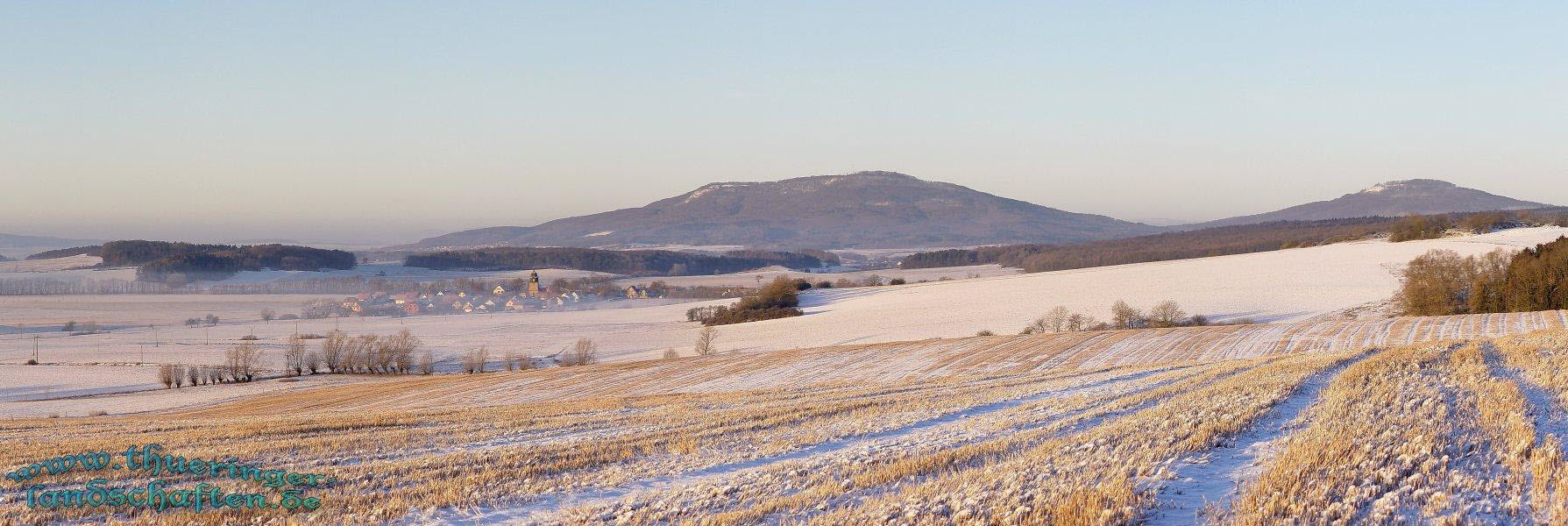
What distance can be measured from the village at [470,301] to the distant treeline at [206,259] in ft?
117

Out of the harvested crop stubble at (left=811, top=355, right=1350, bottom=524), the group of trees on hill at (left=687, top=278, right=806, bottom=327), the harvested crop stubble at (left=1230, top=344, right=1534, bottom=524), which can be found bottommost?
the group of trees on hill at (left=687, top=278, right=806, bottom=327)

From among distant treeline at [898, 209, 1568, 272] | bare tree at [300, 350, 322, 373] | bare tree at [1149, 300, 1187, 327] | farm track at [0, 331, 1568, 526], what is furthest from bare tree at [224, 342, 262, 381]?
distant treeline at [898, 209, 1568, 272]

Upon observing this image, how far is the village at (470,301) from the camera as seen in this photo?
12350 centimetres

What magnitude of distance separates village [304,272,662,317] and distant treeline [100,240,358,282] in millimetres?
35784

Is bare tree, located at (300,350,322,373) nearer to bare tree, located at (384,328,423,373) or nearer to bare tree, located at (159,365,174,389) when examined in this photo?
bare tree, located at (384,328,423,373)

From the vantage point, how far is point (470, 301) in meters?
134

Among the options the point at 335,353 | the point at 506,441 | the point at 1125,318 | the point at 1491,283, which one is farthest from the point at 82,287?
the point at 1491,283

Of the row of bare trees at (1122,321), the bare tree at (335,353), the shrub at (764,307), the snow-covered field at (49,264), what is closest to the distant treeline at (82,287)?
the snow-covered field at (49,264)

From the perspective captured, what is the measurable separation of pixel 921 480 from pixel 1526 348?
55.3 feet

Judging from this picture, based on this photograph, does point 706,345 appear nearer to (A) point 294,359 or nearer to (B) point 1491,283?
(A) point 294,359

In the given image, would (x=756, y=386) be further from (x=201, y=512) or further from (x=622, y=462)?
(x=201, y=512)

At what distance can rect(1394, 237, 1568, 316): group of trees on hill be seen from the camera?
50.2 metres

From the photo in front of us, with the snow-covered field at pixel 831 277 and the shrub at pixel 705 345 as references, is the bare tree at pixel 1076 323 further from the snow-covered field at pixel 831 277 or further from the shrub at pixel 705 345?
the snow-covered field at pixel 831 277

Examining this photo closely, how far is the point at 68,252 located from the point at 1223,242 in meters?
207
